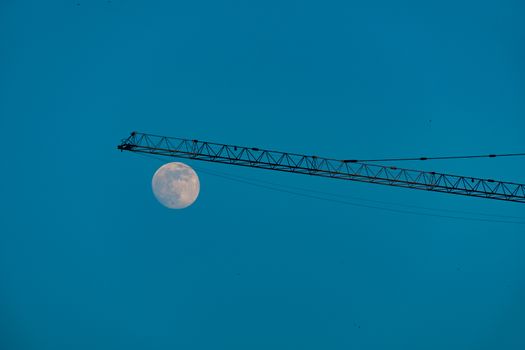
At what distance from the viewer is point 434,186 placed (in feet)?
160

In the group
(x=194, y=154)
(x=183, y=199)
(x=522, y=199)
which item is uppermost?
(x=522, y=199)

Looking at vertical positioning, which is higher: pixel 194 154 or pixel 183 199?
pixel 194 154

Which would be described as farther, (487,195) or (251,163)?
(487,195)

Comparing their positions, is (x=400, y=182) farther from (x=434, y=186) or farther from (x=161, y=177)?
(x=161, y=177)

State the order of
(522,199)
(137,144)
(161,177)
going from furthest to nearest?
(522,199) → (161,177) → (137,144)

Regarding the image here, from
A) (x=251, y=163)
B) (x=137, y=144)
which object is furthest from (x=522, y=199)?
(x=137, y=144)

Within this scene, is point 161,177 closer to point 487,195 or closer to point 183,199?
point 183,199

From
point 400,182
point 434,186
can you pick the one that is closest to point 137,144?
point 400,182

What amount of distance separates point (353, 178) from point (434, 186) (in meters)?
9.17

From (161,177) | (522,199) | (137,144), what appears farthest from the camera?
(522,199)

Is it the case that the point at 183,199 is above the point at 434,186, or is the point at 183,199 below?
below

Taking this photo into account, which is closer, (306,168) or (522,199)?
(306,168)

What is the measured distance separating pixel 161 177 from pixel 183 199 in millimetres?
3619

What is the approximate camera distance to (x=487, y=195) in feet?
167
